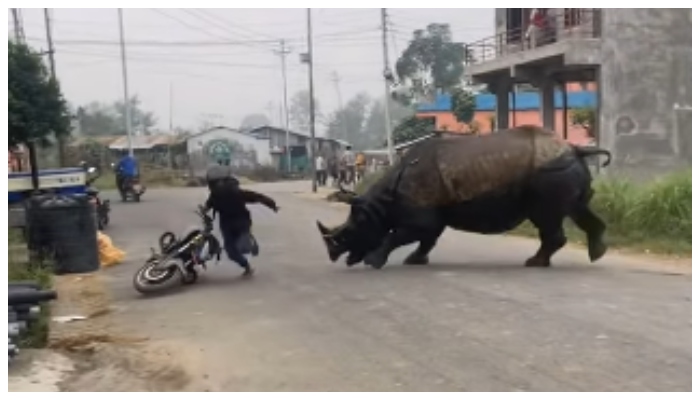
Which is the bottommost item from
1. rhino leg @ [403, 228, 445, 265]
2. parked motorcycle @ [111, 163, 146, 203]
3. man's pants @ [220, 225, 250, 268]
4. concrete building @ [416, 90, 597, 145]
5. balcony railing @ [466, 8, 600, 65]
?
parked motorcycle @ [111, 163, 146, 203]

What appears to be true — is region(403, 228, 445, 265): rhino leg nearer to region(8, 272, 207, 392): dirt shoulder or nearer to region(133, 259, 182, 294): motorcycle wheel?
region(133, 259, 182, 294): motorcycle wheel

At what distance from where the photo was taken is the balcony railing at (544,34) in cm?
2241

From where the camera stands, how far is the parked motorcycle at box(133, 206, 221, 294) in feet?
33.1

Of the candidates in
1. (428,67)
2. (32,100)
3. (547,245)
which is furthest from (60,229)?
(428,67)

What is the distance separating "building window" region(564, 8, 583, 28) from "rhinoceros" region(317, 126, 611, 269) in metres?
12.3

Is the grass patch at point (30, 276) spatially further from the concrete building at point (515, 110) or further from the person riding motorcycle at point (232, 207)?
the concrete building at point (515, 110)

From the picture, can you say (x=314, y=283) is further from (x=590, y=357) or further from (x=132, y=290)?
(x=590, y=357)

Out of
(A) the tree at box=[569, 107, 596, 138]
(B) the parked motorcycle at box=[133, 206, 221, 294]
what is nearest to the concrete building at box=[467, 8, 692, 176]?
(A) the tree at box=[569, 107, 596, 138]

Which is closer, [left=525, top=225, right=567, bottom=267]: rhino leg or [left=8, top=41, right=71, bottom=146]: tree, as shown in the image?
[left=525, top=225, right=567, bottom=267]: rhino leg

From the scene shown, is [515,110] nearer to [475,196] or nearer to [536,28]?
[536,28]

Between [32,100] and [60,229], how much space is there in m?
4.81

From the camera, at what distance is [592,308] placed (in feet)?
26.9

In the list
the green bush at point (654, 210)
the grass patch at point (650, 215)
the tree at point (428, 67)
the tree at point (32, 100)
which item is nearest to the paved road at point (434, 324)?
the grass patch at point (650, 215)

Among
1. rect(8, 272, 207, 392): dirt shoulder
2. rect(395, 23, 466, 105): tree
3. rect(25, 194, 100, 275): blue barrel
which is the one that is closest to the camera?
rect(8, 272, 207, 392): dirt shoulder
